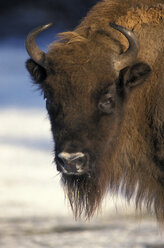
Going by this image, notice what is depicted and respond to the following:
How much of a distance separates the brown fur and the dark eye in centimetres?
14

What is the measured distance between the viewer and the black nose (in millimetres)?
5426

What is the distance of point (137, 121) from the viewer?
6105mm

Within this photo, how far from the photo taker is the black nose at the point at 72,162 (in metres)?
5.43

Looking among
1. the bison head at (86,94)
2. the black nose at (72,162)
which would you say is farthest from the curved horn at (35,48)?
the black nose at (72,162)

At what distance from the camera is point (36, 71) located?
6219 millimetres

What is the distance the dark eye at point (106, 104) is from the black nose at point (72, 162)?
0.58m

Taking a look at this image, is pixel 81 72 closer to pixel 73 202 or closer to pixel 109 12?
pixel 109 12

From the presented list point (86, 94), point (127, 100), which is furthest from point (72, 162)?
point (127, 100)

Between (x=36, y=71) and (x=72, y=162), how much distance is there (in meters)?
1.38

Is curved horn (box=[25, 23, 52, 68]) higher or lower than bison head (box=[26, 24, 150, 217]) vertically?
higher

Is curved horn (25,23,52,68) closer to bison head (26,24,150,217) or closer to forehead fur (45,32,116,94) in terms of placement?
bison head (26,24,150,217)

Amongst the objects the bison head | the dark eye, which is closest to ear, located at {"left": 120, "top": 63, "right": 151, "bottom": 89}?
the bison head

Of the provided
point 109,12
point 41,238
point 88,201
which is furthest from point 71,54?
point 41,238

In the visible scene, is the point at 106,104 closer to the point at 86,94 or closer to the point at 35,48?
the point at 86,94
